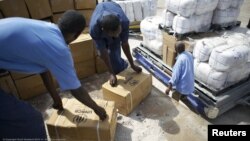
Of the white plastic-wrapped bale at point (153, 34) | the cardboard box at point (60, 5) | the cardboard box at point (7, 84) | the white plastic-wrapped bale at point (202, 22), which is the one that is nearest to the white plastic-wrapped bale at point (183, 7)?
the white plastic-wrapped bale at point (202, 22)

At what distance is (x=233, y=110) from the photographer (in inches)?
142

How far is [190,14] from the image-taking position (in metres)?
3.64

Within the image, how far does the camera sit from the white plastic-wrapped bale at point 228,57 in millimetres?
3109

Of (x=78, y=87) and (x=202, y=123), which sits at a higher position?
(x=78, y=87)

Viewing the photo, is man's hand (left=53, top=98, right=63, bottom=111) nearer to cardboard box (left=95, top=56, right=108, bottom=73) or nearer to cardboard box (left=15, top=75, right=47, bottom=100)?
cardboard box (left=15, top=75, right=47, bottom=100)

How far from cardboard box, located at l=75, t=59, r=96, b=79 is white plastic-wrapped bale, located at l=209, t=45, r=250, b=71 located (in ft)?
7.17

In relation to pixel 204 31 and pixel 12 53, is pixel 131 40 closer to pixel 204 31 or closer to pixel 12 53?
pixel 204 31

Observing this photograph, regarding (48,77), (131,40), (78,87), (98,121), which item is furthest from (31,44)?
(131,40)

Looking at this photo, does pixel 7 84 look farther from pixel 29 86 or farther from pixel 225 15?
pixel 225 15

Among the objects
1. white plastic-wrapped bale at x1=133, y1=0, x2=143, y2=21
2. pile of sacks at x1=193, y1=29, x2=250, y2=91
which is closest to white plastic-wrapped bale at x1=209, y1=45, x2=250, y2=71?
pile of sacks at x1=193, y1=29, x2=250, y2=91

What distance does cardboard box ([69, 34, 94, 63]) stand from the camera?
4125 millimetres

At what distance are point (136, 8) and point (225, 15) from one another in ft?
8.84

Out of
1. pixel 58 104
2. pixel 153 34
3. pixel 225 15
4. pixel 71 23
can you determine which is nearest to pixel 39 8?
pixel 58 104

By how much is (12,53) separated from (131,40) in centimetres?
414
